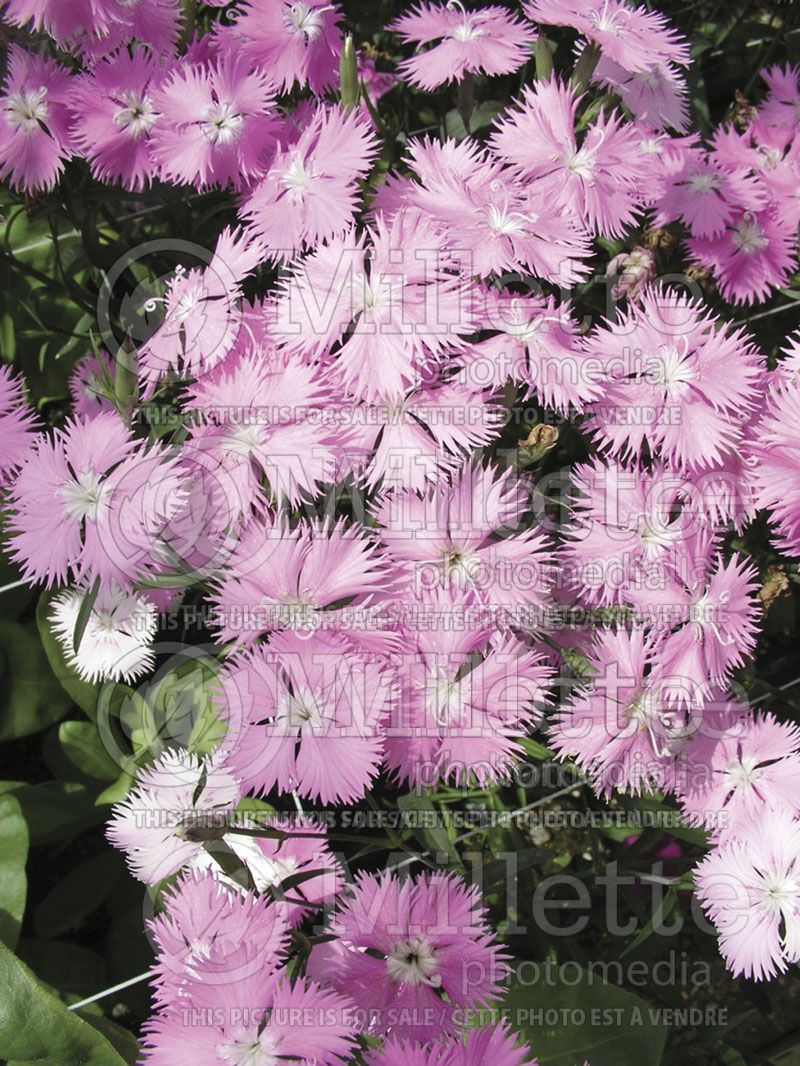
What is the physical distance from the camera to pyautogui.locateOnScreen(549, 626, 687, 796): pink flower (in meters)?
0.99

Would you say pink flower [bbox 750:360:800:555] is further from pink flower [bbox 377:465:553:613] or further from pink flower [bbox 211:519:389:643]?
pink flower [bbox 211:519:389:643]

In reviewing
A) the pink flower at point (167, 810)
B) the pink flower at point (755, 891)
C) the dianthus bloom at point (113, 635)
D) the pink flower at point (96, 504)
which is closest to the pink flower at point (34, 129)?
the pink flower at point (96, 504)

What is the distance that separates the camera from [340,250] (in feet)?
3.16

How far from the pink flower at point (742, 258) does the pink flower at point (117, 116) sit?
716 millimetres

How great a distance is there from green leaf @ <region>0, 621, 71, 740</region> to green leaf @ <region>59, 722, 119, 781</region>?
2.5 inches

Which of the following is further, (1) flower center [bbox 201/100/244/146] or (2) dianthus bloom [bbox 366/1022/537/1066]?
(1) flower center [bbox 201/100/244/146]

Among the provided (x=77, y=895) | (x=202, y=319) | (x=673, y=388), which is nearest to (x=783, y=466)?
(x=673, y=388)

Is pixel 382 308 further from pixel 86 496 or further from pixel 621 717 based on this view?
pixel 621 717

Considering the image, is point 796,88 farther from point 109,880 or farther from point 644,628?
point 109,880

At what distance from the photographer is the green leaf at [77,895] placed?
1.30 meters

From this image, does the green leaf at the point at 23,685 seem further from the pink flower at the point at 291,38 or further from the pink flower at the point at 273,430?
the pink flower at the point at 291,38

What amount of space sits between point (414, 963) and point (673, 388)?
25.3 inches

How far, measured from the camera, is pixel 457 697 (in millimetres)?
944

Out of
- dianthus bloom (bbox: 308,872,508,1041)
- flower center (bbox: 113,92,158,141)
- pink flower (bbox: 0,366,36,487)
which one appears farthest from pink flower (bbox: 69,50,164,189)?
dianthus bloom (bbox: 308,872,508,1041)
